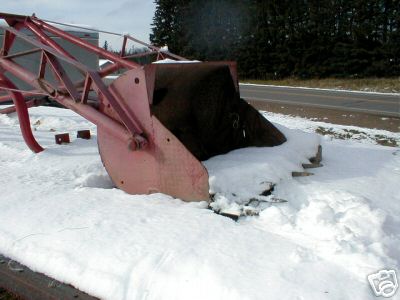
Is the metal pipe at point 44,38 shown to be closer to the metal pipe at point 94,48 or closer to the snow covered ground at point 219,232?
the metal pipe at point 94,48

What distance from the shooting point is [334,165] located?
16.1 feet

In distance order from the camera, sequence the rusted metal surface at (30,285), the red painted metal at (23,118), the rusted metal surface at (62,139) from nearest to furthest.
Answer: the rusted metal surface at (30,285) < the red painted metal at (23,118) < the rusted metal surface at (62,139)

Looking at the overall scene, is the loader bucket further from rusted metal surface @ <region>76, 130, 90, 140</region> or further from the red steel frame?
rusted metal surface @ <region>76, 130, 90, 140</region>

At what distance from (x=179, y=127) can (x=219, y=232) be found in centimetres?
163

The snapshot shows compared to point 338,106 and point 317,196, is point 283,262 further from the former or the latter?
point 338,106

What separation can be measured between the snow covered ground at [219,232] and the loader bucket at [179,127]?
185mm

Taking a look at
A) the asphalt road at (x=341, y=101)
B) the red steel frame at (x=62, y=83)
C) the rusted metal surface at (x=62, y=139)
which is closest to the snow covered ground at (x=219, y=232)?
the red steel frame at (x=62, y=83)

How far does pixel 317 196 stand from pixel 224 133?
1454 mm

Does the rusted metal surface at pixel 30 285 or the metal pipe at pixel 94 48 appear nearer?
the rusted metal surface at pixel 30 285

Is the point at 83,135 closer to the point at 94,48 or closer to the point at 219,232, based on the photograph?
the point at 94,48

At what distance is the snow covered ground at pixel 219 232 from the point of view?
258cm

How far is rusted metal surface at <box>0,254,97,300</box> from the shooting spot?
2725 millimetres

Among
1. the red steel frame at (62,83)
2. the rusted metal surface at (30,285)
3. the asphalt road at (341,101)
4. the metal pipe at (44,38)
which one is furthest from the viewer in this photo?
the asphalt road at (341,101)

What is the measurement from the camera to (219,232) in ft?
10.4
